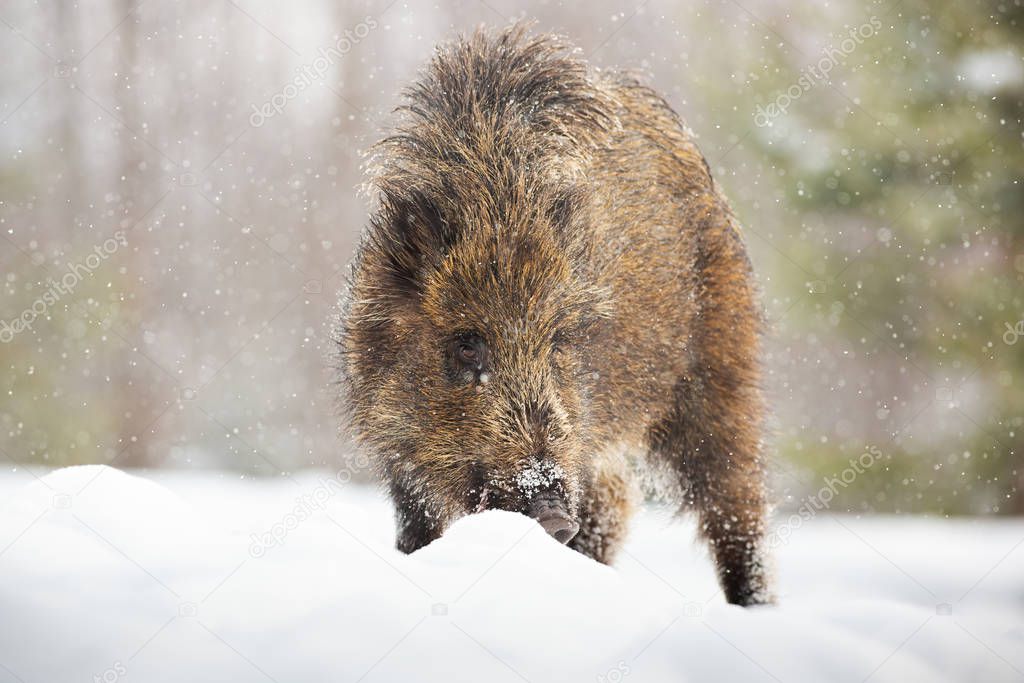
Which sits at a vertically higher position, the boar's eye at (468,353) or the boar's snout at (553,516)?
the boar's eye at (468,353)

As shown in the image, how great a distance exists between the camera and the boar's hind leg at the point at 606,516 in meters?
4.52

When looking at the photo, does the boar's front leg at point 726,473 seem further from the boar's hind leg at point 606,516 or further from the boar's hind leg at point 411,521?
the boar's hind leg at point 411,521

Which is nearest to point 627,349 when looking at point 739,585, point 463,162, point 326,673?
point 463,162

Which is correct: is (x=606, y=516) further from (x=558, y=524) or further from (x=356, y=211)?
(x=356, y=211)

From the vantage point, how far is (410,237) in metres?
3.38

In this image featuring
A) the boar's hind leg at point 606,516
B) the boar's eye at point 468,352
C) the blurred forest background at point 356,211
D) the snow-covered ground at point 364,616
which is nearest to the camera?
the snow-covered ground at point 364,616

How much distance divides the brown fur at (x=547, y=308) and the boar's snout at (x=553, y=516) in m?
0.04

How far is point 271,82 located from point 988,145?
23.2ft

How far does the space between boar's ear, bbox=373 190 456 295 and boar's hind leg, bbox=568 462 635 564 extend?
163 cm

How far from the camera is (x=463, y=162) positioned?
338 cm

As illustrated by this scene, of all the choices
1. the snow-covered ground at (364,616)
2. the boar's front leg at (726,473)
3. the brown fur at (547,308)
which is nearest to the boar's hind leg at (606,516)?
the brown fur at (547,308)

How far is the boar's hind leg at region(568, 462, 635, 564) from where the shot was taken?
14.8 ft

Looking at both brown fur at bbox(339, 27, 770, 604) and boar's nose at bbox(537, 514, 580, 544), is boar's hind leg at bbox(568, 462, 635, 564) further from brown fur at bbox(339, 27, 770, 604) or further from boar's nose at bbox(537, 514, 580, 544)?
boar's nose at bbox(537, 514, 580, 544)

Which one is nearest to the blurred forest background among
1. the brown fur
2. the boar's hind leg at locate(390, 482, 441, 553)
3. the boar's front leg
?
the boar's front leg
